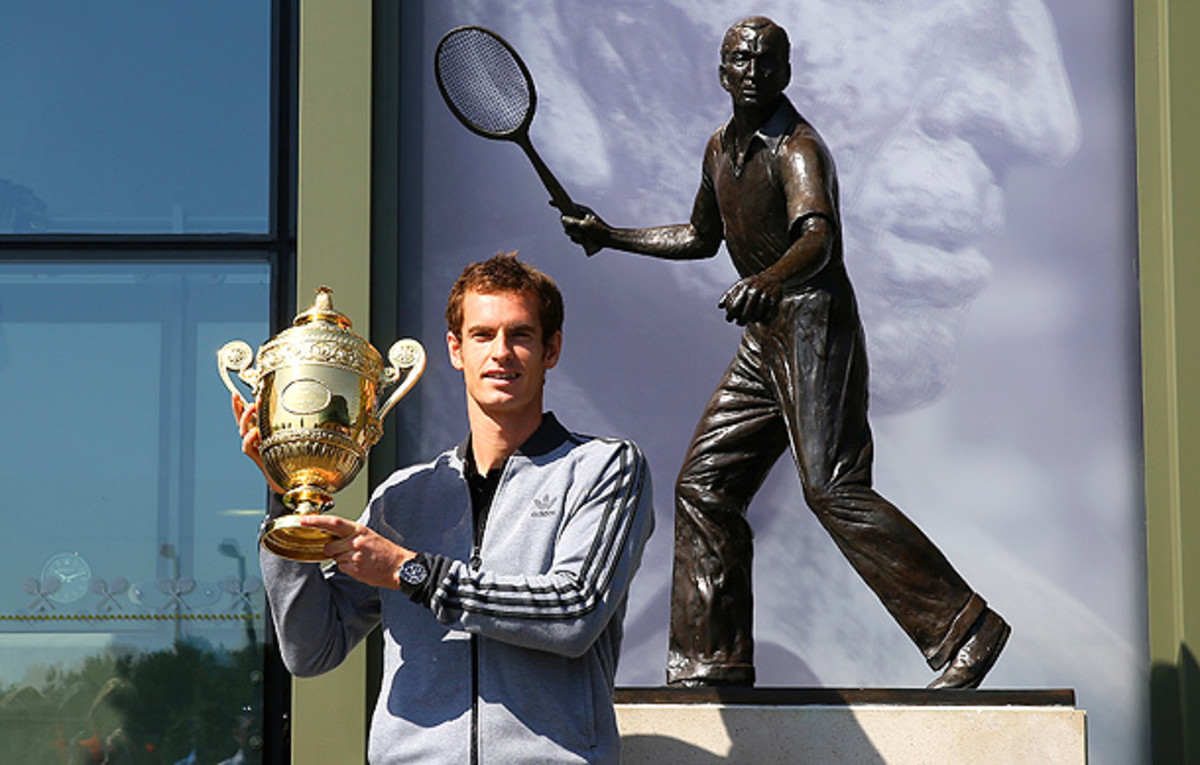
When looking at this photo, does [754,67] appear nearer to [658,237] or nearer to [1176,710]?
[658,237]

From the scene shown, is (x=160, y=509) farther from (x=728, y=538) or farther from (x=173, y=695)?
(x=728, y=538)

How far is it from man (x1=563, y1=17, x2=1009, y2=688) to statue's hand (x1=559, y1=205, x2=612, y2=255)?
1.26ft

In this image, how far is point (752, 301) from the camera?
4.25 meters

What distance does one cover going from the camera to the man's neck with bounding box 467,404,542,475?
3.38 meters

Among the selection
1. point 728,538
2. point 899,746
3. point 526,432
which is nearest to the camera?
point 526,432

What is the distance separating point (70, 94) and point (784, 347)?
11.0ft

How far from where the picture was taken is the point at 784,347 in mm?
4871

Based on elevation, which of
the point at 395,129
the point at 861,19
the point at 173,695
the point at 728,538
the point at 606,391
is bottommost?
the point at 173,695

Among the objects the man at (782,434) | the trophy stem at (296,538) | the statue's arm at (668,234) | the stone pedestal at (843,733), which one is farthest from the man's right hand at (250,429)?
the statue's arm at (668,234)

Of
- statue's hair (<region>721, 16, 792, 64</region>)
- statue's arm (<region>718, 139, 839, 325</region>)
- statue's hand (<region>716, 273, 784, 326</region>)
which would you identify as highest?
statue's hair (<region>721, 16, 792, 64</region>)

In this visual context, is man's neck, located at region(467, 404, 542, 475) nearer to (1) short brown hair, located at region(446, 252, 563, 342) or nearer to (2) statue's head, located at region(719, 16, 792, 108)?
(1) short brown hair, located at region(446, 252, 563, 342)

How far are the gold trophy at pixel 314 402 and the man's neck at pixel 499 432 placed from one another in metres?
0.19

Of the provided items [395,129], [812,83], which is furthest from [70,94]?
[812,83]

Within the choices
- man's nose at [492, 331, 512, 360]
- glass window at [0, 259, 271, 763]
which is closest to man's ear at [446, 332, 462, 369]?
man's nose at [492, 331, 512, 360]
